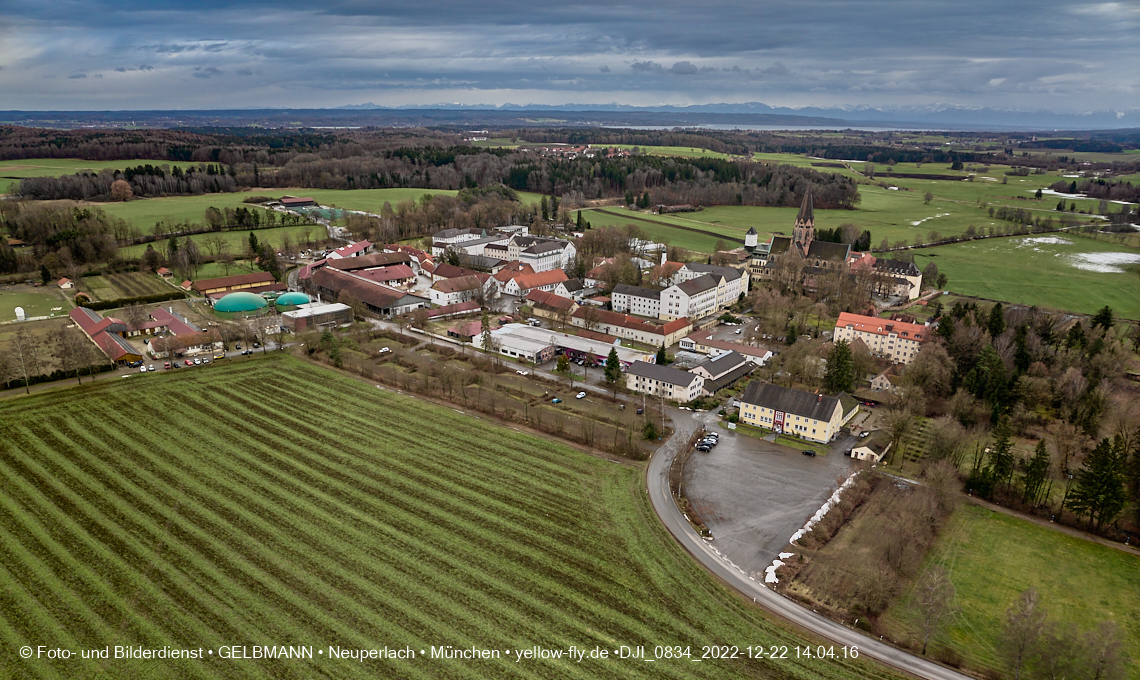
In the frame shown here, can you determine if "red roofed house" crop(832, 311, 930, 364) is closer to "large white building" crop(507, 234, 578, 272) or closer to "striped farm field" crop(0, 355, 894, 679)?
"striped farm field" crop(0, 355, 894, 679)

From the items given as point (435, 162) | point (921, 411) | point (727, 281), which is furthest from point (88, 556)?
point (435, 162)

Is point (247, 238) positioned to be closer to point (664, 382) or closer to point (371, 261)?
point (371, 261)

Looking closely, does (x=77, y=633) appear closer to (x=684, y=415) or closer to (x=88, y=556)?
(x=88, y=556)

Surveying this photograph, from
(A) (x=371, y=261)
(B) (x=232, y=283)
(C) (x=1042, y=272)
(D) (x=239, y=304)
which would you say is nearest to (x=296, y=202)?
(A) (x=371, y=261)

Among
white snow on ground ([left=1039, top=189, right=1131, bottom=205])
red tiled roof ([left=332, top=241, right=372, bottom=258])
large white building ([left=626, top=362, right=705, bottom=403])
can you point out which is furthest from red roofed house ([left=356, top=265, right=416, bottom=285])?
white snow on ground ([left=1039, top=189, right=1131, bottom=205])

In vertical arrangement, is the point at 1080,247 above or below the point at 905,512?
above
